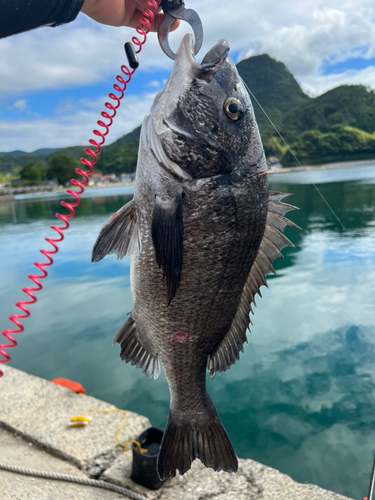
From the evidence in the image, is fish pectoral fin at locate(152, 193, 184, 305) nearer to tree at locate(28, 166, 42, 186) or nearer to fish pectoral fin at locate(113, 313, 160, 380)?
fish pectoral fin at locate(113, 313, 160, 380)

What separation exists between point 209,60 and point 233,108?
22cm

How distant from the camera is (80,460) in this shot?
3303mm

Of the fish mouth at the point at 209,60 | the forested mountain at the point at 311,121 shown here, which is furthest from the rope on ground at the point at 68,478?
the forested mountain at the point at 311,121

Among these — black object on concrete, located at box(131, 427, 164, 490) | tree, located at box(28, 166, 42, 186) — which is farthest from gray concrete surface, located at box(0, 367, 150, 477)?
tree, located at box(28, 166, 42, 186)

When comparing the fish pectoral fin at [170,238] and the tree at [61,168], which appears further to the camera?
the tree at [61,168]

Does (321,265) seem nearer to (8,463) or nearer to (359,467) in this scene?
(359,467)

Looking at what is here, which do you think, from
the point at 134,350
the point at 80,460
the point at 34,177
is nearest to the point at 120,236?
the point at 134,350

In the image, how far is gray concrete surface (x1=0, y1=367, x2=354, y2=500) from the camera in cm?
289

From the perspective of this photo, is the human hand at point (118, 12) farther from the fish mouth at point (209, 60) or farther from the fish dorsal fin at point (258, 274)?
the fish dorsal fin at point (258, 274)

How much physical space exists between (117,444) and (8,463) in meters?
0.98

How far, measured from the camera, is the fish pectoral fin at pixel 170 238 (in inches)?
50.3

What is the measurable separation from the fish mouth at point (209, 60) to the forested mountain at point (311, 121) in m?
31.2

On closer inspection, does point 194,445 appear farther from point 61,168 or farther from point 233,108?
point 61,168

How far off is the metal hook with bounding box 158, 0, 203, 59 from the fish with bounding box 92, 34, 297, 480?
0.04 meters
